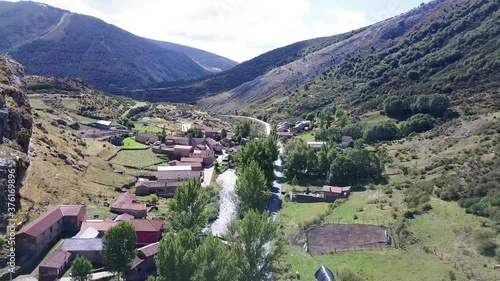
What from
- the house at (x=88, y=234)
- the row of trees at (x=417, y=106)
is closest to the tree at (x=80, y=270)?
the house at (x=88, y=234)

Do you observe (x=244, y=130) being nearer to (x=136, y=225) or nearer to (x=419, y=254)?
(x=136, y=225)

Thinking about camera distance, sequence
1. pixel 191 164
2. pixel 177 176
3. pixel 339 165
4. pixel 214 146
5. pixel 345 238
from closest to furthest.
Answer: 1. pixel 345 238
2. pixel 339 165
3. pixel 177 176
4. pixel 191 164
5. pixel 214 146

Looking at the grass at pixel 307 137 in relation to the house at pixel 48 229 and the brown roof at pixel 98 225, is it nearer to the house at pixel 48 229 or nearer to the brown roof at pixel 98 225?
the brown roof at pixel 98 225

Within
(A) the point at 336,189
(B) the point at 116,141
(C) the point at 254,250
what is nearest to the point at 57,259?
(C) the point at 254,250

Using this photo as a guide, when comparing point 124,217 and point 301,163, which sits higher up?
point 301,163

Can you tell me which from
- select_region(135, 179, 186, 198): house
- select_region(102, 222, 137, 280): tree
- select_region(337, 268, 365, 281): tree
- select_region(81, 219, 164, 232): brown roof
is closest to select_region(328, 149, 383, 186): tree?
select_region(135, 179, 186, 198): house

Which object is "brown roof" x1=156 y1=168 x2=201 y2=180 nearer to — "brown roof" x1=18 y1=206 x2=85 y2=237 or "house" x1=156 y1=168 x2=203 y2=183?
"house" x1=156 y1=168 x2=203 y2=183

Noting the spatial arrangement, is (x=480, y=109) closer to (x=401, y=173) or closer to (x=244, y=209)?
(x=401, y=173)

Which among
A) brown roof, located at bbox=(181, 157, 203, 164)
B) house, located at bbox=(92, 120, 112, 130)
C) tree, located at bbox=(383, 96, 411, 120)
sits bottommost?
brown roof, located at bbox=(181, 157, 203, 164)
